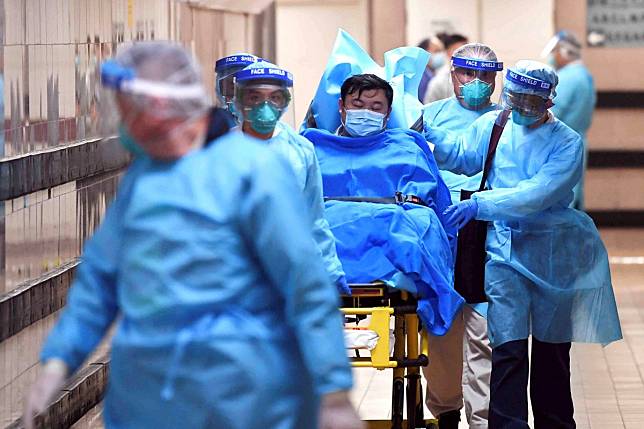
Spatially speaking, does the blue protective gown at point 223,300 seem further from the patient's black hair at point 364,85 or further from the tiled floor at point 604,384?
the tiled floor at point 604,384

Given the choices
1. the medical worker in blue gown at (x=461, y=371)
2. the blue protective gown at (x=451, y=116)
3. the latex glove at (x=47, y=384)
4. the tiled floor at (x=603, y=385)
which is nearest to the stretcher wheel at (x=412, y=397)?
the medical worker in blue gown at (x=461, y=371)

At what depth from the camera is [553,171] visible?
5387 mm

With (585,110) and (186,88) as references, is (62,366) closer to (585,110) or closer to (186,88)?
(186,88)

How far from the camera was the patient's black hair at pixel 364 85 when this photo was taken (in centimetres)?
557

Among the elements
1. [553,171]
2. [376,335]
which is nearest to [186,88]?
[376,335]

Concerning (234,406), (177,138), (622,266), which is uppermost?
(177,138)

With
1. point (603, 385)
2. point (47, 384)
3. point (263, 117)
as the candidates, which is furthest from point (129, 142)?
point (603, 385)

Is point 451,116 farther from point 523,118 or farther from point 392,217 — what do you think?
point 392,217

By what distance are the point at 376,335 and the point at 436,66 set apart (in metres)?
8.43

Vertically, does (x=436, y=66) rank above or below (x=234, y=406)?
above

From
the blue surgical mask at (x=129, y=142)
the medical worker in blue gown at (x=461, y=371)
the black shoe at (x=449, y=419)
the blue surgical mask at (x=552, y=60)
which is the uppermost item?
the blue surgical mask at (x=552, y=60)

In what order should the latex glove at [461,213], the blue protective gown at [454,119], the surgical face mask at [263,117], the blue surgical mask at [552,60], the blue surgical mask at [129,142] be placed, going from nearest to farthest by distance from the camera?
the blue surgical mask at [129,142] < the surgical face mask at [263,117] < the latex glove at [461,213] < the blue protective gown at [454,119] < the blue surgical mask at [552,60]

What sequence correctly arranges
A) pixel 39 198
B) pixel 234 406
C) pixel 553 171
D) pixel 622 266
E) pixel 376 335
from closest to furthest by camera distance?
pixel 234 406
pixel 376 335
pixel 553 171
pixel 39 198
pixel 622 266

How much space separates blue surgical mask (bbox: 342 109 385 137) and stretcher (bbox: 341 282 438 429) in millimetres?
692
